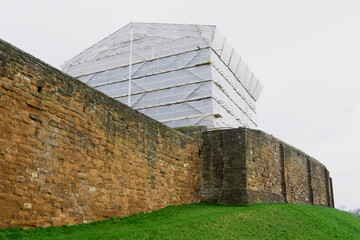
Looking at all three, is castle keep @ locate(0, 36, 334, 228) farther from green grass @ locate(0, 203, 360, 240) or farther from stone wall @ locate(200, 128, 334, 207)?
green grass @ locate(0, 203, 360, 240)

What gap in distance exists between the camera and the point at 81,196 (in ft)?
35.0

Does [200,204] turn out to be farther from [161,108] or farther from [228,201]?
[161,108]

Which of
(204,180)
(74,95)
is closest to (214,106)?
(204,180)

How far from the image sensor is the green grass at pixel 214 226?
31.1ft

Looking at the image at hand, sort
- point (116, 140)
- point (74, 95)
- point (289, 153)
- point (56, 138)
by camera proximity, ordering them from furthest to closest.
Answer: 1. point (289, 153)
2. point (116, 140)
3. point (74, 95)
4. point (56, 138)

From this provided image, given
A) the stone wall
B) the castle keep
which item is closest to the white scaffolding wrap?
the stone wall

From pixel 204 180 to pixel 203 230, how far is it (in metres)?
5.75

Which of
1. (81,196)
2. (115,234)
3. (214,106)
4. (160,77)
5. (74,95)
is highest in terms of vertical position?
(160,77)

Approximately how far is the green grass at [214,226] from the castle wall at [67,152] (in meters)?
0.39

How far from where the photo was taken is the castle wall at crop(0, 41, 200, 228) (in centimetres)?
896

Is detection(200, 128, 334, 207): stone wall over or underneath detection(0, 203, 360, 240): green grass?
over

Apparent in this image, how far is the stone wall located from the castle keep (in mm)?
42

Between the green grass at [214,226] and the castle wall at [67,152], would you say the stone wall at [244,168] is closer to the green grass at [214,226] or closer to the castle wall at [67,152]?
the green grass at [214,226]

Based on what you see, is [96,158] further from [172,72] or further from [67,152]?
[172,72]
